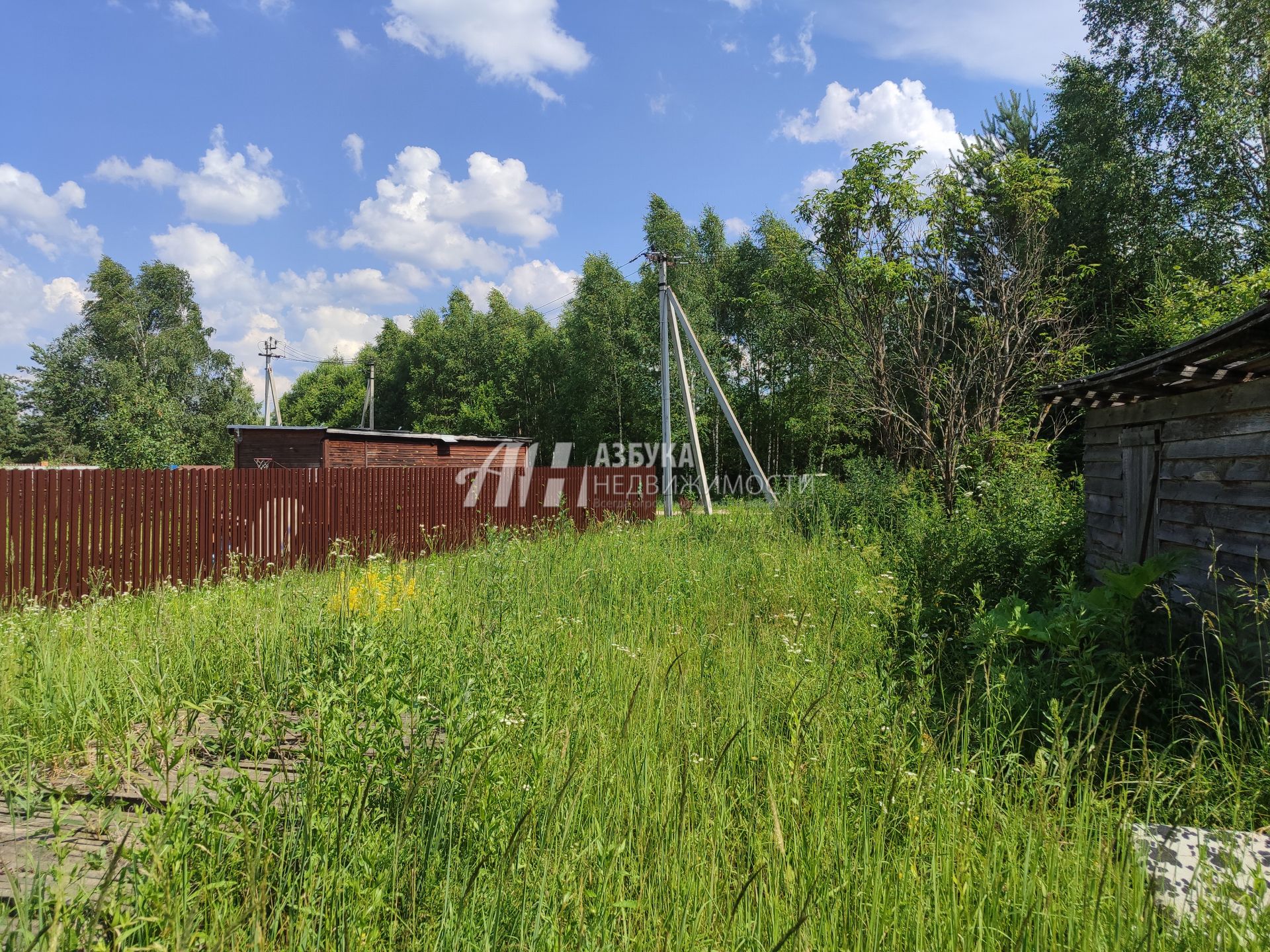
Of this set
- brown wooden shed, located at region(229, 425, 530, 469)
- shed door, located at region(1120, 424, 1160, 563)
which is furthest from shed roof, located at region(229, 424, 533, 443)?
shed door, located at region(1120, 424, 1160, 563)

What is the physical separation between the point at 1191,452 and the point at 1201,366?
709 millimetres

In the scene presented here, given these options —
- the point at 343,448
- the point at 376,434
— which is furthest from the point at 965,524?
the point at 343,448

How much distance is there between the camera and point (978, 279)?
12.9 meters

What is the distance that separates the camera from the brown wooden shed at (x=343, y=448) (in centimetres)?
2006

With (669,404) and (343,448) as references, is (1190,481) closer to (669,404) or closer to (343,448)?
(669,404)

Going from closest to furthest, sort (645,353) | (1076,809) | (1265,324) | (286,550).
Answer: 1. (1076,809)
2. (1265,324)
3. (286,550)
4. (645,353)

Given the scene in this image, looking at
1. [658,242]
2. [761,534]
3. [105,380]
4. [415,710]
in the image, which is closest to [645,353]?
[658,242]

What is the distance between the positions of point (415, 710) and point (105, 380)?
47.3 metres

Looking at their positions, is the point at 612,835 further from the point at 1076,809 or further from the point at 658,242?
the point at 658,242

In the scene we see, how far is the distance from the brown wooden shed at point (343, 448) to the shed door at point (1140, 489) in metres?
18.6

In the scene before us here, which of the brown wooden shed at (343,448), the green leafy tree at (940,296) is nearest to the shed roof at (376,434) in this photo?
the brown wooden shed at (343,448)

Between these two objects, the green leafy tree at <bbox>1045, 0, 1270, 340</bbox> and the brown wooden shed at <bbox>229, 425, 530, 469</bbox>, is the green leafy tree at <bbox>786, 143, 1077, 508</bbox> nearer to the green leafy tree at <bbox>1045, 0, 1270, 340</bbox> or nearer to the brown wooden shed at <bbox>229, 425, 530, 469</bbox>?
the green leafy tree at <bbox>1045, 0, 1270, 340</bbox>

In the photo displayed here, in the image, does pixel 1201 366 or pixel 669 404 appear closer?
pixel 1201 366

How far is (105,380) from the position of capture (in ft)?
124
